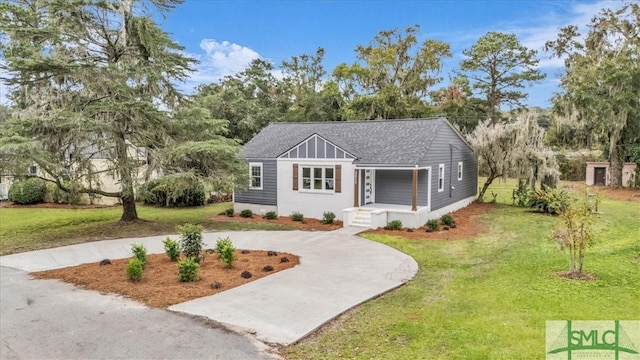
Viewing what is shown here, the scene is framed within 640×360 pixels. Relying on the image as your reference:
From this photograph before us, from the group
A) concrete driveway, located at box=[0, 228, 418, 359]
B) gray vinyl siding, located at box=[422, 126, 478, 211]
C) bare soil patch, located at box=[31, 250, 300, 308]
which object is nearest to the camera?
concrete driveway, located at box=[0, 228, 418, 359]

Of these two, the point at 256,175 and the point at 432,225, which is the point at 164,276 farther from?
the point at 256,175

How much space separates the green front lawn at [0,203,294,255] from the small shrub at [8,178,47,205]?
110 centimetres

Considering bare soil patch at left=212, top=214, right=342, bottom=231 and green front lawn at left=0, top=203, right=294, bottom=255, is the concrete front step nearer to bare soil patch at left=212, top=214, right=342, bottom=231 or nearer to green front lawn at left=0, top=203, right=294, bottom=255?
bare soil patch at left=212, top=214, right=342, bottom=231

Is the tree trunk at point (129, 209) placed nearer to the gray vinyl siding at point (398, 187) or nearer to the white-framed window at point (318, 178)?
the white-framed window at point (318, 178)

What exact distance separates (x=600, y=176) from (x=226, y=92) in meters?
27.7

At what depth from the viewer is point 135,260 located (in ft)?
27.8

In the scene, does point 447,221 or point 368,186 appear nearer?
point 447,221

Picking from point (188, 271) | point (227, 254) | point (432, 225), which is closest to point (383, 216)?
point (432, 225)

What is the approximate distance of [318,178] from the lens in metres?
17.0

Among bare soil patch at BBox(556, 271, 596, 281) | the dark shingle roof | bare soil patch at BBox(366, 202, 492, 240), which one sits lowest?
bare soil patch at BBox(366, 202, 492, 240)

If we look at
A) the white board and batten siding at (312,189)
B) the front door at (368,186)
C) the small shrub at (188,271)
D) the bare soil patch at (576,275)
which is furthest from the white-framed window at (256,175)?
the bare soil patch at (576,275)

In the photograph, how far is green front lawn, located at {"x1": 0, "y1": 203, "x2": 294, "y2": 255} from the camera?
43.3ft

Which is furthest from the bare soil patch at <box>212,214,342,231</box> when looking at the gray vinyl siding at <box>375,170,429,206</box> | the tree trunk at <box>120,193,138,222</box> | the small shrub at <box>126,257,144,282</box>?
the small shrub at <box>126,257,144,282</box>

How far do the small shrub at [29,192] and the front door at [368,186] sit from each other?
677 inches
